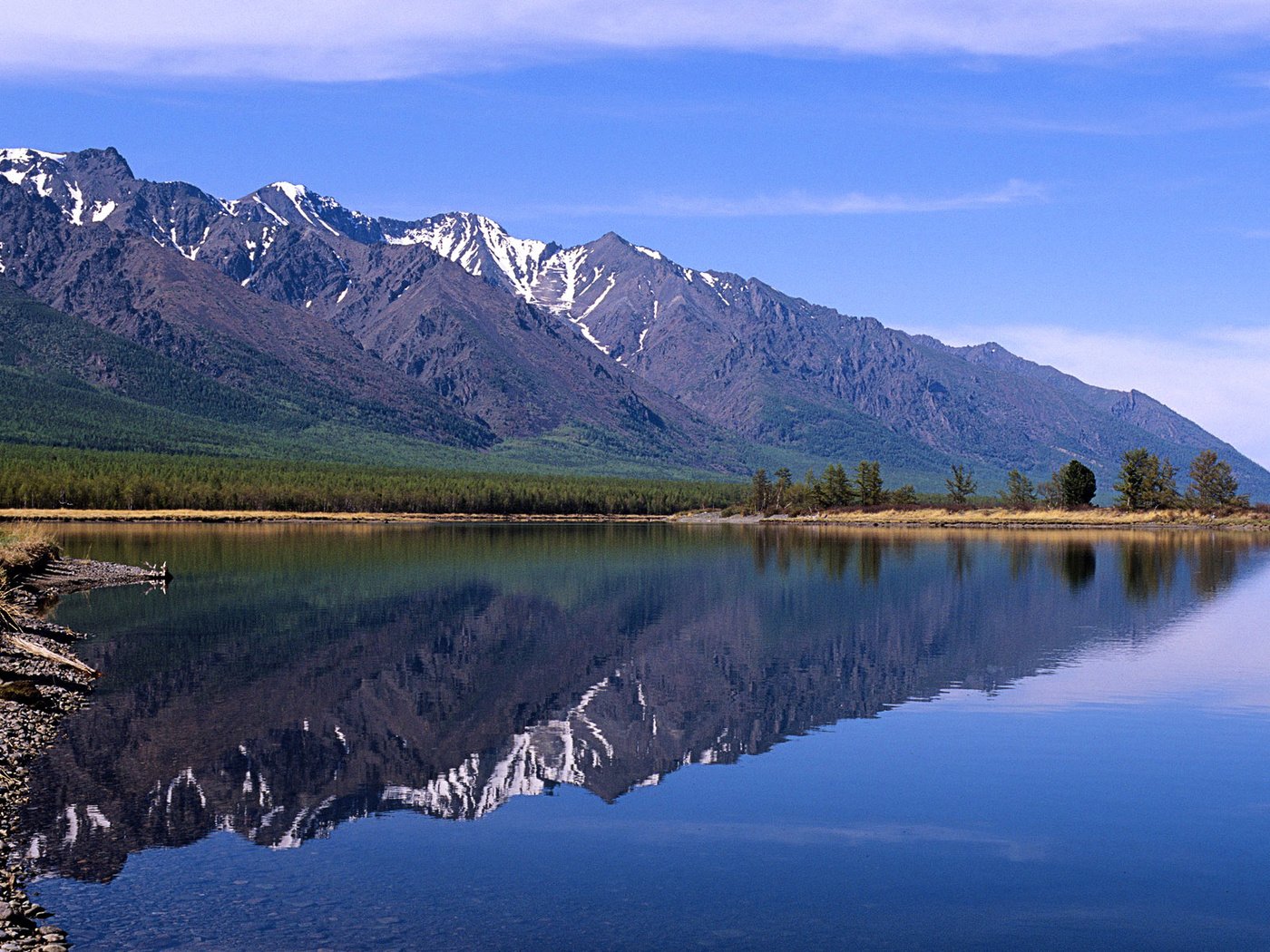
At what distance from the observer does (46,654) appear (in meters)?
34.9

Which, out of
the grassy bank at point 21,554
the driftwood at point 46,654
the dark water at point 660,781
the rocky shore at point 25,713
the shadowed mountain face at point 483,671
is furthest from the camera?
the grassy bank at point 21,554

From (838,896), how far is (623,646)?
2913 centimetres

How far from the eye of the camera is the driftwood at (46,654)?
3506 cm

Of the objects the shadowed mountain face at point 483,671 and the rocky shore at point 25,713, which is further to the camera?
the shadowed mountain face at point 483,671

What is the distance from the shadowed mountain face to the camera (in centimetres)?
2611

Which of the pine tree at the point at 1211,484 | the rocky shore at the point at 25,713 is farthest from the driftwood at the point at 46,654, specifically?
the pine tree at the point at 1211,484

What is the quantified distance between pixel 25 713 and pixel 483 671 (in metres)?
14.2

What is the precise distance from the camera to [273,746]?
99.0 feet

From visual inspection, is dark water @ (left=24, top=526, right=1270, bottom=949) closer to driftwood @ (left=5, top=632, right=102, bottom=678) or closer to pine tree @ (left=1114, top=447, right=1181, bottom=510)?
driftwood @ (left=5, top=632, right=102, bottom=678)

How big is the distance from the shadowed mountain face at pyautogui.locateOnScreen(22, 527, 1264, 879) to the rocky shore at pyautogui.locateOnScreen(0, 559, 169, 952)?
53 cm

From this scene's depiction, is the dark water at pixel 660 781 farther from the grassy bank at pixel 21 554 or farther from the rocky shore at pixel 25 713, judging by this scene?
the grassy bank at pixel 21 554

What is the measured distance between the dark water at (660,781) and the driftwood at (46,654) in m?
0.86

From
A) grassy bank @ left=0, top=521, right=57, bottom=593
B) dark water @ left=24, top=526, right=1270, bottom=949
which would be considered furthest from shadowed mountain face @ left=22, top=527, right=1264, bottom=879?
grassy bank @ left=0, top=521, right=57, bottom=593

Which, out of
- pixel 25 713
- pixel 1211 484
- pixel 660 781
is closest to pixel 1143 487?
pixel 1211 484
